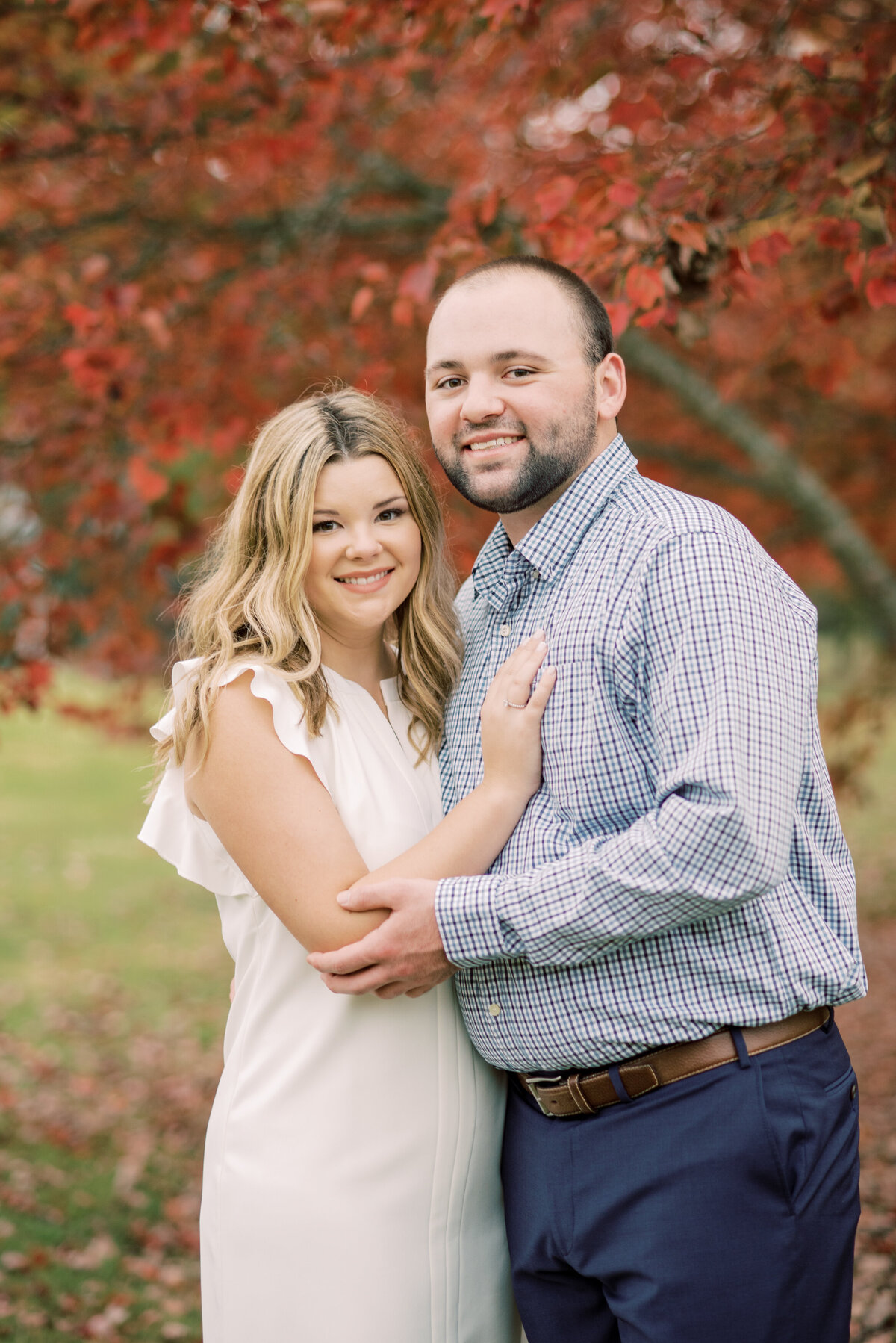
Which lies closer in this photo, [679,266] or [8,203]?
[679,266]

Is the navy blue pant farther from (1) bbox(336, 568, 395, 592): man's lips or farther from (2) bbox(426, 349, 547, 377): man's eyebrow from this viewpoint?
(2) bbox(426, 349, 547, 377): man's eyebrow

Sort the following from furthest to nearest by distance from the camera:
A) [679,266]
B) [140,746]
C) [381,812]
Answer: [140,746] → [679,266] → [381,812]

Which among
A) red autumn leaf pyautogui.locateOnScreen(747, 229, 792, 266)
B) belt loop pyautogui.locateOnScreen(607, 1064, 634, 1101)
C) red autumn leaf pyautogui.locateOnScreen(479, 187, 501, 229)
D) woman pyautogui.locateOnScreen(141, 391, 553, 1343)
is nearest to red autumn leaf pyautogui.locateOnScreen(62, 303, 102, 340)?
red autumn leaf pyautogui.locateOnScreen(479, 187, 501, 229)

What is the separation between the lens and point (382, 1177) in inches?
92.4

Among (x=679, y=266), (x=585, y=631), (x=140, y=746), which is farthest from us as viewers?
(x=140, y=746)

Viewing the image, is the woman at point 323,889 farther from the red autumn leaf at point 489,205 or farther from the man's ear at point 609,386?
the red autumn leaf at point 489,205

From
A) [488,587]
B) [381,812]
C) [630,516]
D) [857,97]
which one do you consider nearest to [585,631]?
[630,516]

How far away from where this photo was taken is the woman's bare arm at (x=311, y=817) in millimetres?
2254

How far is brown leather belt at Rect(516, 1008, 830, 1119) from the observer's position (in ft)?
6.93

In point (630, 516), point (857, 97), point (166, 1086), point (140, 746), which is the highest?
point (857, 97)

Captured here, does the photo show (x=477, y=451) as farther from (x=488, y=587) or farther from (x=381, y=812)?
(x=381, y=812)

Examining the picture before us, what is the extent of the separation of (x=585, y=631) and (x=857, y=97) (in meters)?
1.84

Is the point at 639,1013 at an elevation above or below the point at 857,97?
below

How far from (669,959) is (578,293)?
1422 millimetres
